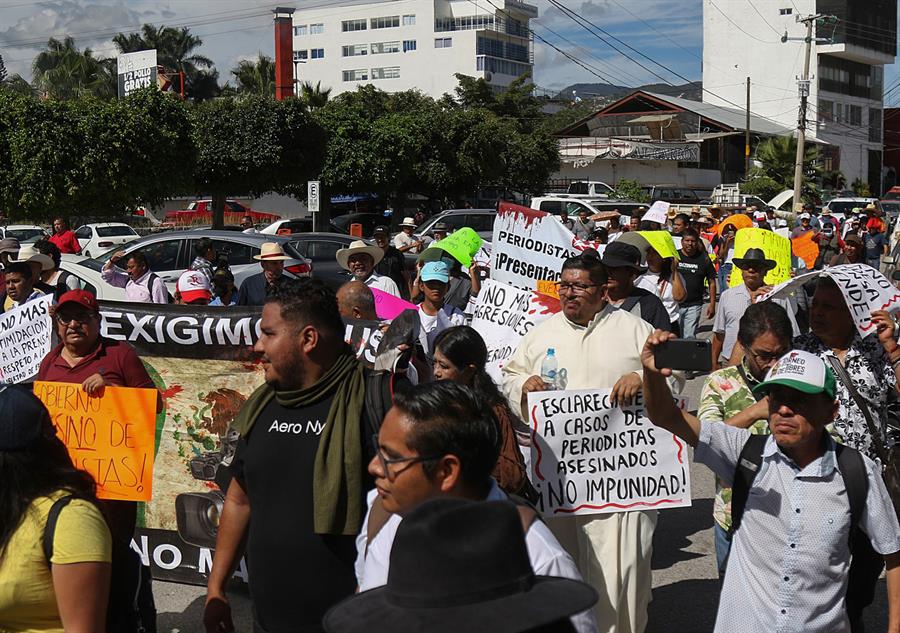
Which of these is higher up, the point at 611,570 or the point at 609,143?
the point at 609,143

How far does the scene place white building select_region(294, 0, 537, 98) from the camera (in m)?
98.9

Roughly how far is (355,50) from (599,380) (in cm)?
10362

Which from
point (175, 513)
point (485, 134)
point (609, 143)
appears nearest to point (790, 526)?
point (175, 513)

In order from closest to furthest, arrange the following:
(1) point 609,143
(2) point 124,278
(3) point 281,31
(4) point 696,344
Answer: (4) point 696,344 → (2) point 124,278 → (3) point 281,31 → (1) point 609,143

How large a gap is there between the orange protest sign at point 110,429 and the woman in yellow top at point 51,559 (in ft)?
6.23

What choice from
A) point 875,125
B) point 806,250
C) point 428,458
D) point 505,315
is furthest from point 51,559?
point 875,125

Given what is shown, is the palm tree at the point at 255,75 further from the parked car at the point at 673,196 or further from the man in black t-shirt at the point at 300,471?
the man in black t-shirt at the point at 300,471

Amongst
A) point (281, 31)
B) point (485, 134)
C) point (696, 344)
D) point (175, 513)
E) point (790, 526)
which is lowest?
point (175, 513)

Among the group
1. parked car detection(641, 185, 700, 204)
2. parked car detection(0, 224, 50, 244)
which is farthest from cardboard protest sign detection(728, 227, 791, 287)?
parked car detection(641, 185, 700, 204)

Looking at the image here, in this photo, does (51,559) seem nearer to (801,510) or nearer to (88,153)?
(801,510)

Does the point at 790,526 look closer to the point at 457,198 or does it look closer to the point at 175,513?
the point at 175,513

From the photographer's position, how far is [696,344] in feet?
10.5

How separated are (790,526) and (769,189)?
173 ft

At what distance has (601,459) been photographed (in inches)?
178
